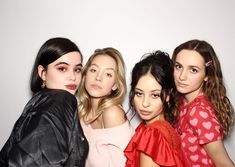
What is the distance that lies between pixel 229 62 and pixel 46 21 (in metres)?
1.66

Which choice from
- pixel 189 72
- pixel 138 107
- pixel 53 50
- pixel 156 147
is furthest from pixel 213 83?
pixel 53 50

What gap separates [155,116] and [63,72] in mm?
707

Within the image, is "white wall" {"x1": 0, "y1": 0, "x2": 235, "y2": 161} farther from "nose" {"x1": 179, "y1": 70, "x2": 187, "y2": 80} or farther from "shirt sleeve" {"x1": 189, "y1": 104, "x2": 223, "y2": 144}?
"shirt sleeve" {"x1": 189, "y1": 104, "x2": 223, "y2": 144}

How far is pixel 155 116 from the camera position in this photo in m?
1.96

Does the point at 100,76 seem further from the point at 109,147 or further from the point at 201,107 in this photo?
the point at 201,107

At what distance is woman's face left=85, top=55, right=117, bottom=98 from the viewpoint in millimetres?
2154

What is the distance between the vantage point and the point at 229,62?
2.45 meters

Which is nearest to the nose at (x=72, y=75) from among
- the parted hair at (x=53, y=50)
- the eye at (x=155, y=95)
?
the parted hair at (x=53, y=50)

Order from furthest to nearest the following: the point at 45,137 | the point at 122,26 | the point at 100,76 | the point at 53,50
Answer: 1. the point at 122,26
2. the point at 100,76
3. the point at 53,50
4. the point at 45,137

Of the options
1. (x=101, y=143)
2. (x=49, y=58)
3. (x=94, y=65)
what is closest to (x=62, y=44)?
(x=49, y=58)

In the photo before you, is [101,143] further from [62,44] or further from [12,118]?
[12,118]

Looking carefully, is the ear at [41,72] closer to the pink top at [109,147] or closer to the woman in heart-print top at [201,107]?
the pink top at [109,147]

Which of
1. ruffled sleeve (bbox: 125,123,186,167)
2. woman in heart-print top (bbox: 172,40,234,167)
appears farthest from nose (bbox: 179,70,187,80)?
ruffled sleeve (bbox: 125,123,186,167)

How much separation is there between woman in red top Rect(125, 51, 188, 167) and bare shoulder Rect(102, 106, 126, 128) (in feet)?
0.50
